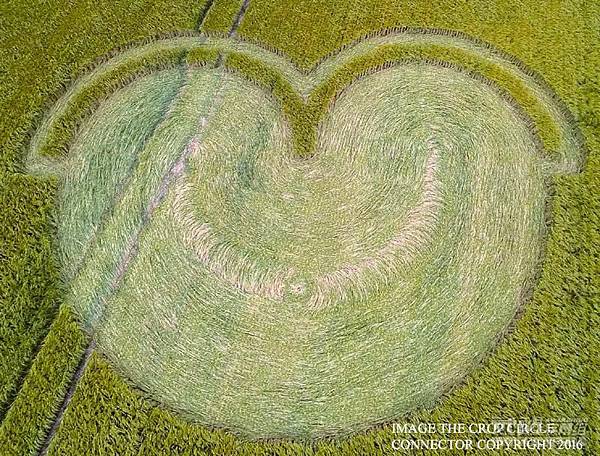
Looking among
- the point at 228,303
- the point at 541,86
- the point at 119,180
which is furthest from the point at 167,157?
the point at 541,86

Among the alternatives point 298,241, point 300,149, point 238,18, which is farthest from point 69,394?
point 238,18

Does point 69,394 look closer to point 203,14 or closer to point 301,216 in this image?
point 301,216

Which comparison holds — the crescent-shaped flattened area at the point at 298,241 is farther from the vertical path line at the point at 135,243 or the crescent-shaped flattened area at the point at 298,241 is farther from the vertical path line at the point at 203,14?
the vertical path line at the point at 203,14

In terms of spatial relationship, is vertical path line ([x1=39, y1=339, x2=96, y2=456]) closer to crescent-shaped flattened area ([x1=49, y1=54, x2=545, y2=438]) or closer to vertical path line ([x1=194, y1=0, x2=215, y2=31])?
crescent-shaped flattened area ([x1=49, y1=54, x2=545, y2=438])

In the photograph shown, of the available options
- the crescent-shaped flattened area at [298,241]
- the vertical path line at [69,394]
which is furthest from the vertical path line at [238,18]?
the vertical path line at [69,394]

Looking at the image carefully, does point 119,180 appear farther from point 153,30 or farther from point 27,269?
point 153,30

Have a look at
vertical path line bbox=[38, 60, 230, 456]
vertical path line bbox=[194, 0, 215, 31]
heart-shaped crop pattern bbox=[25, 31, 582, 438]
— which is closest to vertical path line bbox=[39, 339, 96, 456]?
vertical path line bbox=[38, 60, 230, 456]

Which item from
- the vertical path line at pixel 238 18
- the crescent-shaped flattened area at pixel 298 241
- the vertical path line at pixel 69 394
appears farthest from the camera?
the vertical path line at pixel 238 18
